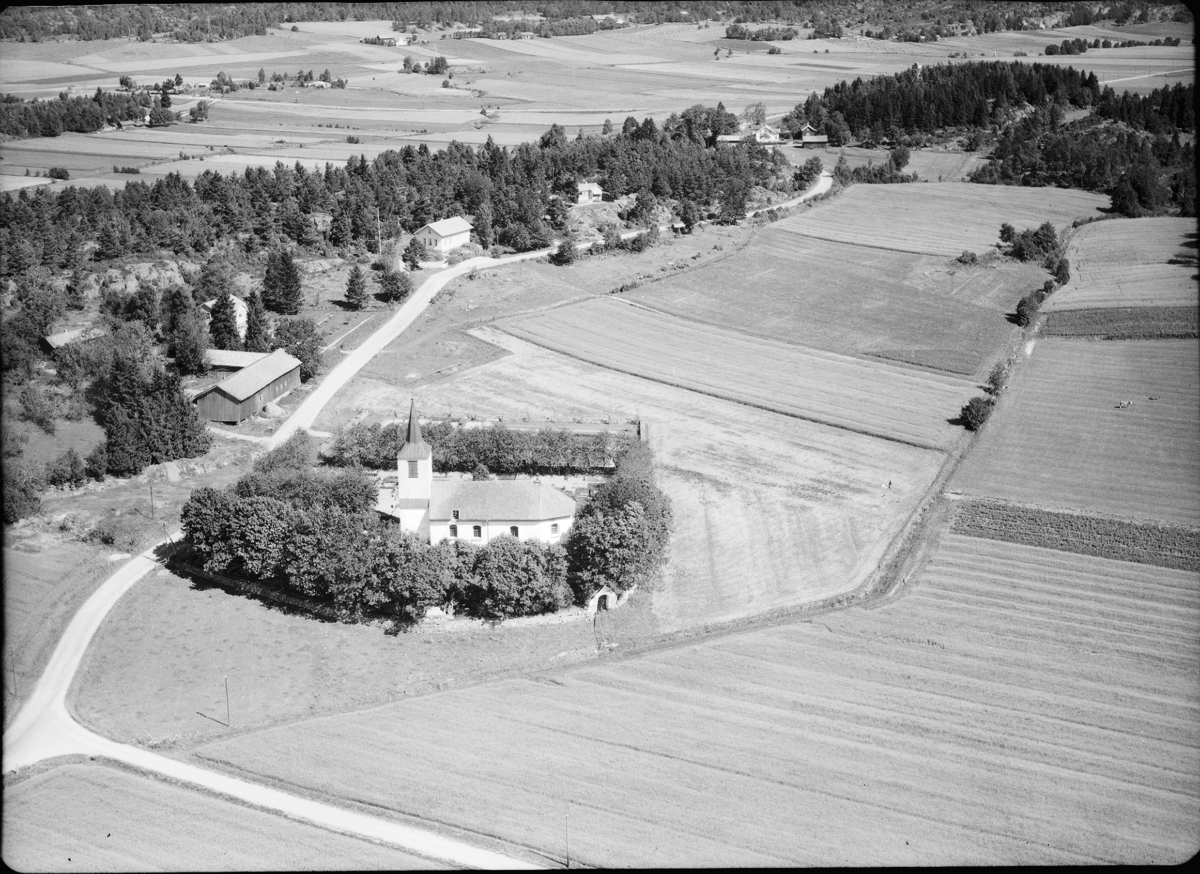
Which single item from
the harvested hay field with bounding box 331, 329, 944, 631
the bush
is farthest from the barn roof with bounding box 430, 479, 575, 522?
the bush

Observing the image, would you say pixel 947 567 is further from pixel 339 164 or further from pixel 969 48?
pixel 969 48

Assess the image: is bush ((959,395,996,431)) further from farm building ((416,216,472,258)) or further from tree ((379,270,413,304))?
farm building ((416,216,472,258))

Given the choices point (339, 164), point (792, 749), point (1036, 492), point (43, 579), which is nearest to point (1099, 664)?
point (792, 749)

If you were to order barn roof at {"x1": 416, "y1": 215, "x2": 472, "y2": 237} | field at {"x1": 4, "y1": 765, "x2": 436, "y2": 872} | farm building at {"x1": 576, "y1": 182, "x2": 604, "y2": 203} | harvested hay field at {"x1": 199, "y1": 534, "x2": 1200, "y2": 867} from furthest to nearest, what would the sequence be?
farm building at {"x1": 576, "y1": 182, "x2": 604, "y2": 203}, barn roof at {"x1": 416, "y1": 215, "x2": 472, "y2": 237}, harvested hay field at {"x1": 199, "y1": 534, "x2": 1200, "y2": 867}, field at {"x1": 4, "y1": 765, "x2": 436, "y2": 872}

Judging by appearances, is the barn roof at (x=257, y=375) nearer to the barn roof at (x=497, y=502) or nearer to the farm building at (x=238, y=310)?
the farm building at (x=238, y=310)

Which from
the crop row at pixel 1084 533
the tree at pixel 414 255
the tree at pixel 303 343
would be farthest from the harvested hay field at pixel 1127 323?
the tree at pixel 303 343

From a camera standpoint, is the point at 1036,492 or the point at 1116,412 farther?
the point at 1116,412

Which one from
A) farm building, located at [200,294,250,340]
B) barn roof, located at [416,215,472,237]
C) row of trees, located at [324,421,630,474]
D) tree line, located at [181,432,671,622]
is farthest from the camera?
barn roof, located at [416,215,472,237]

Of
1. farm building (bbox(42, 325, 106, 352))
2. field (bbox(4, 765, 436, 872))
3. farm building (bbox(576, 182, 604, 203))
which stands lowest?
field (bbox(4, 765, 436, 872))
